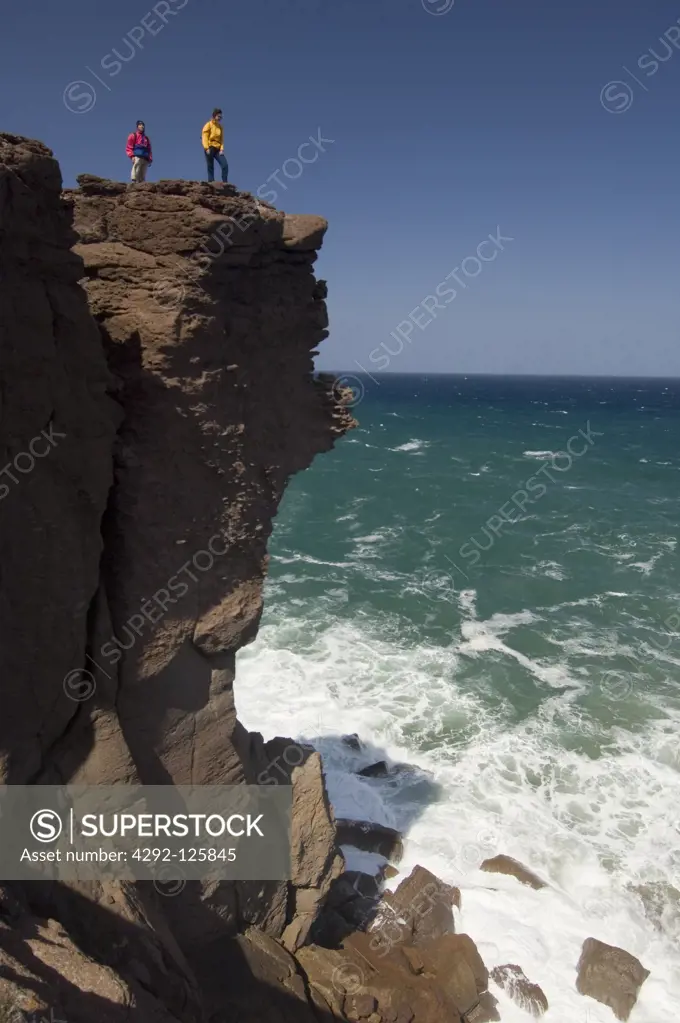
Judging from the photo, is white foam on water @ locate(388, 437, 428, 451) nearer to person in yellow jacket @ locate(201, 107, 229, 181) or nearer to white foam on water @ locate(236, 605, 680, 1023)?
white foam on water @ locate(236, 605, 680, 1023)

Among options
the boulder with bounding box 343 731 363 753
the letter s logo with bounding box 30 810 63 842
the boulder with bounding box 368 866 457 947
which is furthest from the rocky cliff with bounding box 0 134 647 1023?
the boulder with bounding box 343 731 363 753

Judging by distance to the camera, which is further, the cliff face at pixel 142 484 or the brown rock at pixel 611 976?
the brown rock at pixel 611 976

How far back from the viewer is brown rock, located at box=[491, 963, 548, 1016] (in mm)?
13055

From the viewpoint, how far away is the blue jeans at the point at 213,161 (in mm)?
11117

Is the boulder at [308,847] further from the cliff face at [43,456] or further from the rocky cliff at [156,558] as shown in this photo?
the cliff face at [43,456]

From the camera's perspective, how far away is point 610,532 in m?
41.8

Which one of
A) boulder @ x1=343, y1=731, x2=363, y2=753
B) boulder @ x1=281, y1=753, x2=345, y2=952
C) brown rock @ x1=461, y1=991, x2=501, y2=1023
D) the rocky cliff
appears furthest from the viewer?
boulder @ x1=343, y1=731, x2=363, y2=753

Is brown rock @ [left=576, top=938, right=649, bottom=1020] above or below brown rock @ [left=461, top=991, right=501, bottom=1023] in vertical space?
below

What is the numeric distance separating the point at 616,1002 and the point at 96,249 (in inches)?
638

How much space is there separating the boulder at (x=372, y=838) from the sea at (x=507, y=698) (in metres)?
0.32

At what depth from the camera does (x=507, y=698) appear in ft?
77.2

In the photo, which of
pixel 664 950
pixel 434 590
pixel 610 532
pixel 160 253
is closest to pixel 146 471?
pixel 160 253

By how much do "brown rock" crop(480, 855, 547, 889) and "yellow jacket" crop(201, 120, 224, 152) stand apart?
1631cm

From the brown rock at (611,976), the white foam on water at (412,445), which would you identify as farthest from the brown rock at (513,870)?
the white foam on water at (412,445)
